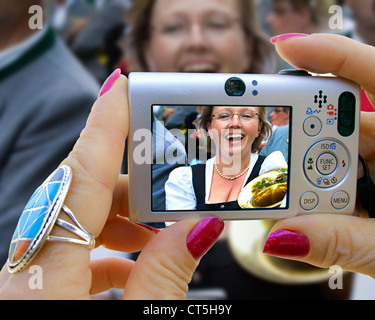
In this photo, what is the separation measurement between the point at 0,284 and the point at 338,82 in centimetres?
57

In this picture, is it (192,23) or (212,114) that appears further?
(192,23)

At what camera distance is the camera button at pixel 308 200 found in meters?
0.56

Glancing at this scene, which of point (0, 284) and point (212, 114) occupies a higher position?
point (212, 114)

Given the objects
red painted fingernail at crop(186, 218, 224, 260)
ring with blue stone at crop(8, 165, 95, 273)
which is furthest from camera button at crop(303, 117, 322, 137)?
ring with blue stone at crop(8, 165, 95, 273)

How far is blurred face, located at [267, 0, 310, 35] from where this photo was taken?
110cm

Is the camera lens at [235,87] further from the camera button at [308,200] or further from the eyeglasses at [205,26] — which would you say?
the eyeglasses at [205,26]

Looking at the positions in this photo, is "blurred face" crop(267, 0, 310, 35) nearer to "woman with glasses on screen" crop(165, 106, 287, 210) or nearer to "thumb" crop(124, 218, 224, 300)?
"woman with glasses on screen" crop(165, 106, 287, 210)

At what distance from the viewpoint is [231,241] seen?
1.17m

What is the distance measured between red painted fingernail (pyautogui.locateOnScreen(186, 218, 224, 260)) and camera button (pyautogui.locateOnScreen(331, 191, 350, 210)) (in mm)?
197

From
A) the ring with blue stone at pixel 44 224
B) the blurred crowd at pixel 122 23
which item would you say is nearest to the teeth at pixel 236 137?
the ring with blue stone at pixel 44 224

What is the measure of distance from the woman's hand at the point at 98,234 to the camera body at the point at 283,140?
29mm
